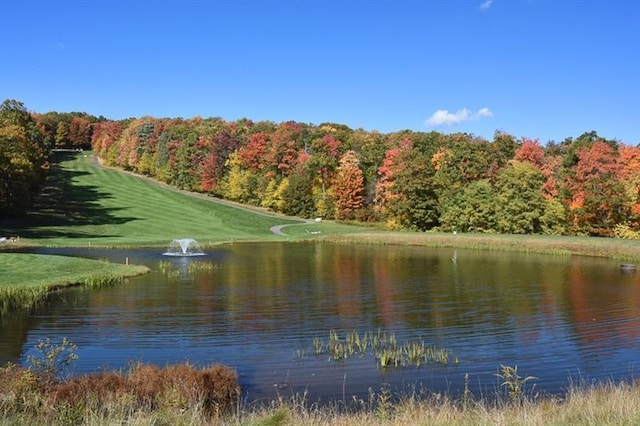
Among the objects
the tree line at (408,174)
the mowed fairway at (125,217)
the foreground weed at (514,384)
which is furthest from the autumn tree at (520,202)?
the foreground weed at (514,384)

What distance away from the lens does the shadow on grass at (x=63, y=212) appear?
65.6 m

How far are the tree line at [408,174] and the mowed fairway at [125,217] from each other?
27.2 feet

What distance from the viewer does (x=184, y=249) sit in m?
54.9

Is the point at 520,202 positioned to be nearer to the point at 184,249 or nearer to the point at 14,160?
the point at 184,249

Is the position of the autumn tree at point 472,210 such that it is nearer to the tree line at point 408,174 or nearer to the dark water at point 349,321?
the tree line at point 408,174

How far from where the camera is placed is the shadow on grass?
65625mm

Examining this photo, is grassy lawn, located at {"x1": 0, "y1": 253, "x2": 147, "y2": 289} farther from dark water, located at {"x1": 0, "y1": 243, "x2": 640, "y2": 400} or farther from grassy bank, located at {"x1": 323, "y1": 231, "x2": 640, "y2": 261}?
grassy bank, located at {"x1": 323, "y1": 231, "x2": 640, "y2": 261}

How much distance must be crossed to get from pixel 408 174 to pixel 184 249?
40340mm

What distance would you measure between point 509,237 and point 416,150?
30.0m

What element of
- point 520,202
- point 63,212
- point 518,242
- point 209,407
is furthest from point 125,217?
point 209,407

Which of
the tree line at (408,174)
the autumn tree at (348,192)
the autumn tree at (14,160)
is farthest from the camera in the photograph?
the autumn tree at (348,192)

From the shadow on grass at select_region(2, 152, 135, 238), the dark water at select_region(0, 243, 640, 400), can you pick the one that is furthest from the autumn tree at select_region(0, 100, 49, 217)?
the dark water at select_region(0, 243, 640, 400)

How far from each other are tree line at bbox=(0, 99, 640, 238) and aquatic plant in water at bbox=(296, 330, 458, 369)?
2285 inches

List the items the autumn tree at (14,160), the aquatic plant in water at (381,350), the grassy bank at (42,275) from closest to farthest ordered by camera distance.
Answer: the aquatic plant in water at (381,350) → the grassy bank at (42,275) → the autumn tree at (14,160)
